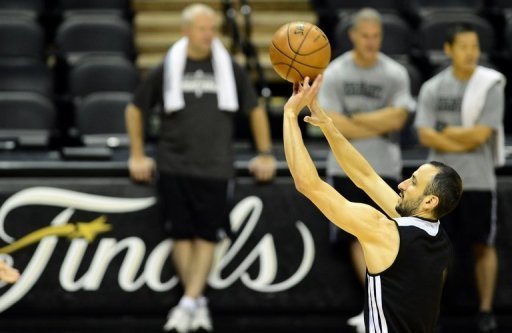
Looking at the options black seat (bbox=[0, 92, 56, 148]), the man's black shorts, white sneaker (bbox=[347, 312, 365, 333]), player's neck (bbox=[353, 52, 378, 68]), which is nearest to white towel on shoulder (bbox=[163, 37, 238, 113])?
the man's black shorts

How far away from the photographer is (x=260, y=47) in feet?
35.8

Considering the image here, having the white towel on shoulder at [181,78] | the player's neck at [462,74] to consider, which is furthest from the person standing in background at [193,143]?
the player's neck at [462,74]

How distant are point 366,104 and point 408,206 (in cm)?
255

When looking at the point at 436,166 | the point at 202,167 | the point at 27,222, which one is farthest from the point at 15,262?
the point at 436,166

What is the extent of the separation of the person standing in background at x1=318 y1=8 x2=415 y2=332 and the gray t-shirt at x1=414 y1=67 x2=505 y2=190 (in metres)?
0.16

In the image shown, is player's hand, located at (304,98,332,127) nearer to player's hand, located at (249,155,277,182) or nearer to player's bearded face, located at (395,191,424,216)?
player's bearded face, located at (395,191,424,216)

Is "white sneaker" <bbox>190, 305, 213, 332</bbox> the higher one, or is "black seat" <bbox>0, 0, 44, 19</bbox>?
"black seat" <bbox>0, 0, 44, 19</bbox>

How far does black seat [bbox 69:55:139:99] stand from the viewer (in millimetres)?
9320

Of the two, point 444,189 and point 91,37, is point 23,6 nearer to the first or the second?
point 91,37

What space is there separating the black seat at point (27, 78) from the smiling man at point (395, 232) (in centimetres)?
517

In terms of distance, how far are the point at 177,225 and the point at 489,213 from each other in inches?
79.3

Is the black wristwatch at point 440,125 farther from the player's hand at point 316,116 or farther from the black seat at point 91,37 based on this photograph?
the black seat at point 91,37

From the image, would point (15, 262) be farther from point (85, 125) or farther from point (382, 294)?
point (382, 294)

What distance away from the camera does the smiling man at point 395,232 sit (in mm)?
4570
